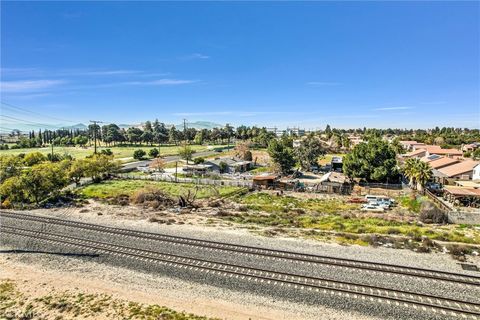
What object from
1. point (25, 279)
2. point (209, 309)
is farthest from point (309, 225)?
point (25, 279)

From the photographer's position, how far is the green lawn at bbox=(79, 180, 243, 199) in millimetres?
45594

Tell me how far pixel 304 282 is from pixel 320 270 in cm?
205

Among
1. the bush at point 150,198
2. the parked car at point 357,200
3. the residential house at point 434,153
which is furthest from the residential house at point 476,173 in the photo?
the bush at point 150,198

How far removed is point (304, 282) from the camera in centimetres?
1691

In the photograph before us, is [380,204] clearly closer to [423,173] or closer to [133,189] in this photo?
[423,173]

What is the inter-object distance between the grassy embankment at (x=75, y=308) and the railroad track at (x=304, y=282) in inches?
171

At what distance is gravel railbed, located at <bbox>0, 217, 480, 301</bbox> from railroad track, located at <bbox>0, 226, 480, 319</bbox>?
585 mm

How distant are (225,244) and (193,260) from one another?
362cm

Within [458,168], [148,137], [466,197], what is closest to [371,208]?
[466,197]

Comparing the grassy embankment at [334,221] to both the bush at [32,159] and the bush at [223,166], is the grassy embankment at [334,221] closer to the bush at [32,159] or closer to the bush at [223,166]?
the bush at [223,166]

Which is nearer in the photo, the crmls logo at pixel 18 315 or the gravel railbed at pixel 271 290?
the gravel railbed at pixel 271 290

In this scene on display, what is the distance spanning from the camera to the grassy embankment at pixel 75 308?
14312mm

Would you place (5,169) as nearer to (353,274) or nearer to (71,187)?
(71,187)

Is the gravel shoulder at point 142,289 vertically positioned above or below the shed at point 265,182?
below
